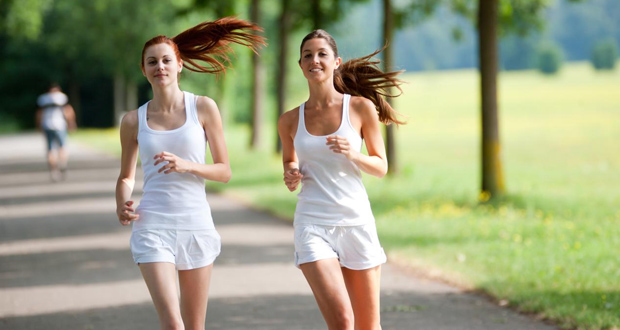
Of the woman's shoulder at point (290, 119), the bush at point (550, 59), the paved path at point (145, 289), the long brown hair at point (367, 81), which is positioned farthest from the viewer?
the bush at point (550, 59)

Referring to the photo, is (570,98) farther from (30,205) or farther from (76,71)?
(30,205)

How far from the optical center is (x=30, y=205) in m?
16.9

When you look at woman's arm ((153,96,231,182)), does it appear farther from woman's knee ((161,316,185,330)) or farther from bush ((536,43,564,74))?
bush ((536,43,564,74))

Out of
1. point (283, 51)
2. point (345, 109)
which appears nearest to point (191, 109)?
point (345, 109)

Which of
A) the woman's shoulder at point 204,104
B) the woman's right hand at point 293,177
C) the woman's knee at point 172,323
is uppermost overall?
the woman's shoulder at point 204,104

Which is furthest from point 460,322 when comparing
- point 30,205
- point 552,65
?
point 552,65

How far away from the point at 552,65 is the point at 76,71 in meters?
48.8

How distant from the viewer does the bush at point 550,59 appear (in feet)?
306

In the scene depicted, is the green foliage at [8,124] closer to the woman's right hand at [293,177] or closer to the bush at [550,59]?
the bush at [550,59]

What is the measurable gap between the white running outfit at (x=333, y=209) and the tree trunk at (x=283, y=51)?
68.3 ft

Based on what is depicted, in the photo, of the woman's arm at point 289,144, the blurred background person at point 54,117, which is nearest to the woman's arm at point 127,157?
the woman's arm at point 289,144

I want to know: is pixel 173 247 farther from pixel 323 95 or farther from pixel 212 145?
pixel 323 95

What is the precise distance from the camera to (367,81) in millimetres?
5562

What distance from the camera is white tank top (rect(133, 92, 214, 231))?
15.9 ft
